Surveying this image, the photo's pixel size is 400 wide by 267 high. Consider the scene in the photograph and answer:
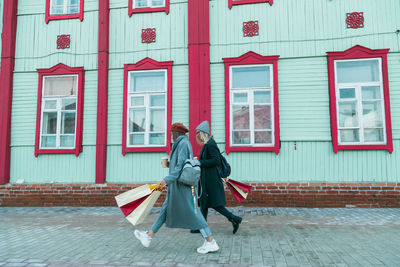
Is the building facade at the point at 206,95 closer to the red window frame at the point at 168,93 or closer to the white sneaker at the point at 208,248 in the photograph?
the red window frame at the point at 168,93

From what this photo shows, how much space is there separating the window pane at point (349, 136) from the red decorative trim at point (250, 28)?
3.64 m

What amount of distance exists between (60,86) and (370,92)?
902 centimetres

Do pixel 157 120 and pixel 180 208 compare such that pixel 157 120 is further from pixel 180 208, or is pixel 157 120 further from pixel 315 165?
pixel 180 208

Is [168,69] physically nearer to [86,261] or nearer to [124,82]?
[124,82]

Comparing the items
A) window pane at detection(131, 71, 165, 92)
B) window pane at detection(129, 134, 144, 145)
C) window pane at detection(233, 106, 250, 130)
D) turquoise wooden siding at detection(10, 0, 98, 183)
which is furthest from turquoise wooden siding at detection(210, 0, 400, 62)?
turquoise wooden siding at detection(10, 0, 98, 183)

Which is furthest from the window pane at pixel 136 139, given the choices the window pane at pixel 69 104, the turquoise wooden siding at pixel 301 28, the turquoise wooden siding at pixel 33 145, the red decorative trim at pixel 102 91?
the turquoise wooden siding at pixel 301 28

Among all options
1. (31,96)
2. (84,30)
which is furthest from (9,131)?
(84,30)

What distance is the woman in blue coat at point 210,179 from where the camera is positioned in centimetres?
502

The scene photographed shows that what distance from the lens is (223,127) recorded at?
8430 mm

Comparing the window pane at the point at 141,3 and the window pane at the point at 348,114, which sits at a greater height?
the window pane at the point at 141,3

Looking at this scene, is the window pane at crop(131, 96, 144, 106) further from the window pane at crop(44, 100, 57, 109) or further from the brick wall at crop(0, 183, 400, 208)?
the window pane at crop(44, 100, 57, 109)

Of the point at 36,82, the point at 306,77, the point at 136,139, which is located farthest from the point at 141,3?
the point at 306,77

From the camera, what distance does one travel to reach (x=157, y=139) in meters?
8.77

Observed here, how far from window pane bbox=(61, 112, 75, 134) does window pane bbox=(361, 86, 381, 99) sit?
330 inches
